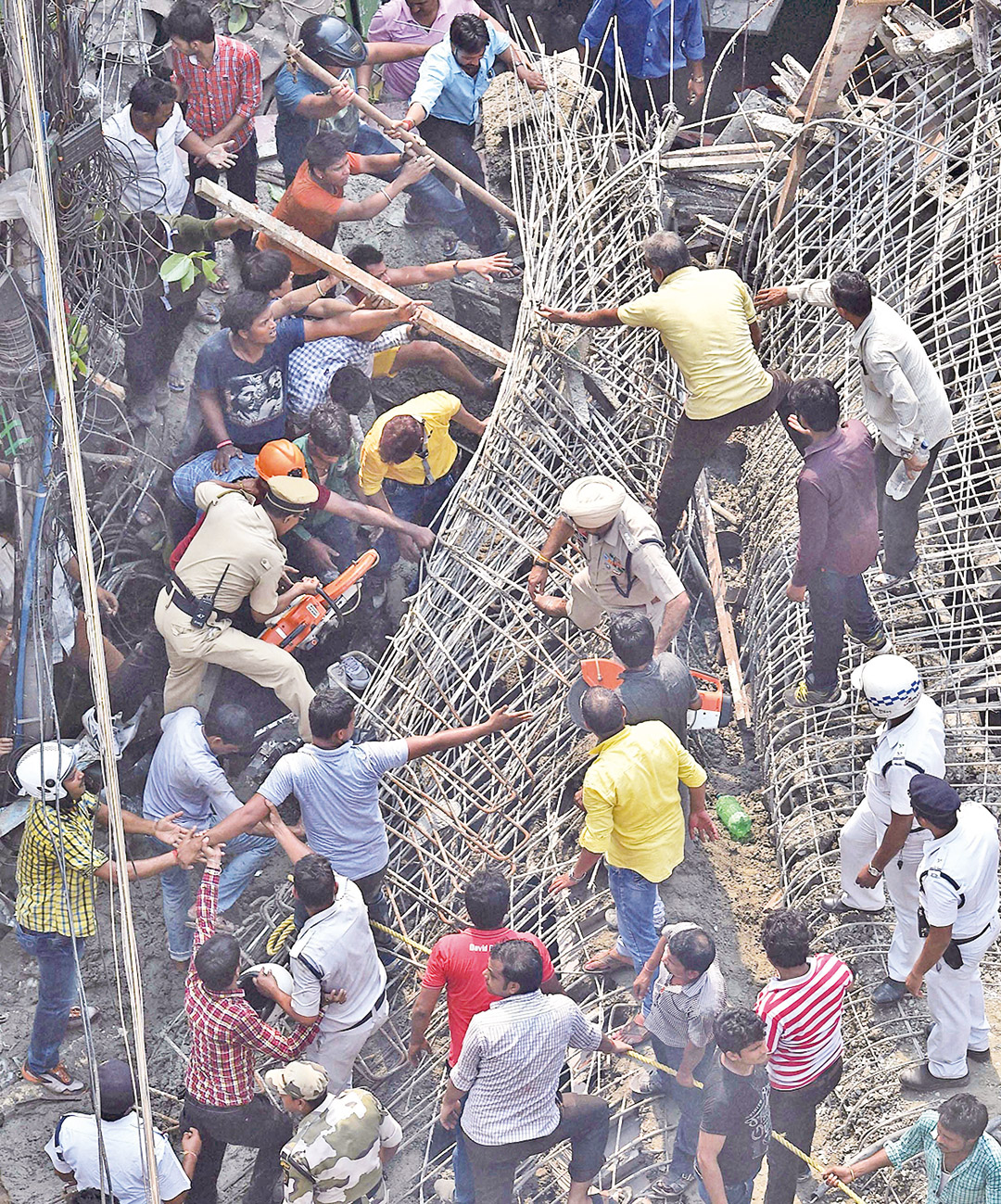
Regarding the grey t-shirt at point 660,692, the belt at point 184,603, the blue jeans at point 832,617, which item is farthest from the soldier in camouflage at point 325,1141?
the blue jeans at point 832,617

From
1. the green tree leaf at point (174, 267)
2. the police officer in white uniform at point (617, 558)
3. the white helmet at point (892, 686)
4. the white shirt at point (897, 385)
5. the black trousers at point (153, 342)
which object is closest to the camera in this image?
the white helmet at point (892, 686)

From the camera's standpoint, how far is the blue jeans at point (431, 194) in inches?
398

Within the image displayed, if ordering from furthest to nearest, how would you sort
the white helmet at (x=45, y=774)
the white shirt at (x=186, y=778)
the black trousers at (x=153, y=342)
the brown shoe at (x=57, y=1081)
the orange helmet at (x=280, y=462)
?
the black trousers at (x=153, y=342) → the orange helmet at (x=280, y=462) → the brown shoe at (x=57, y=1081) → the white shirt at (x=186, y=778) → the white helmet at (x=45, y=774)

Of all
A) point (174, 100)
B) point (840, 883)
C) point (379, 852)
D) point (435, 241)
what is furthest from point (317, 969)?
point (435, 241)

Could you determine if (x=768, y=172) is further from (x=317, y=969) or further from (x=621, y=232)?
(x=317, y=969)

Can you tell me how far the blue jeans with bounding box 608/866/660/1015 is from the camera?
7.46 m

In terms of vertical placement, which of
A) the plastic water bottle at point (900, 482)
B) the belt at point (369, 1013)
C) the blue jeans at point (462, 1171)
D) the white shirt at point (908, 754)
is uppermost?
the plastic water bottle at point (900, 482)

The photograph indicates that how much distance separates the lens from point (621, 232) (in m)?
9.71

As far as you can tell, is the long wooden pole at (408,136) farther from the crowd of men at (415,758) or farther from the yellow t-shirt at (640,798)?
the yellow t-shirt at (640,798)

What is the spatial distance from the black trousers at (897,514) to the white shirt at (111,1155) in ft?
15.7

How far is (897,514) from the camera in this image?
882 centimetres

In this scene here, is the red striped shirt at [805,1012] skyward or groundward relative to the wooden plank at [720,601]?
Answer: groundward

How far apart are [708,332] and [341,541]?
220cm

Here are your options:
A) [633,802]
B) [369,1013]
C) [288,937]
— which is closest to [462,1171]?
[369,1013]
